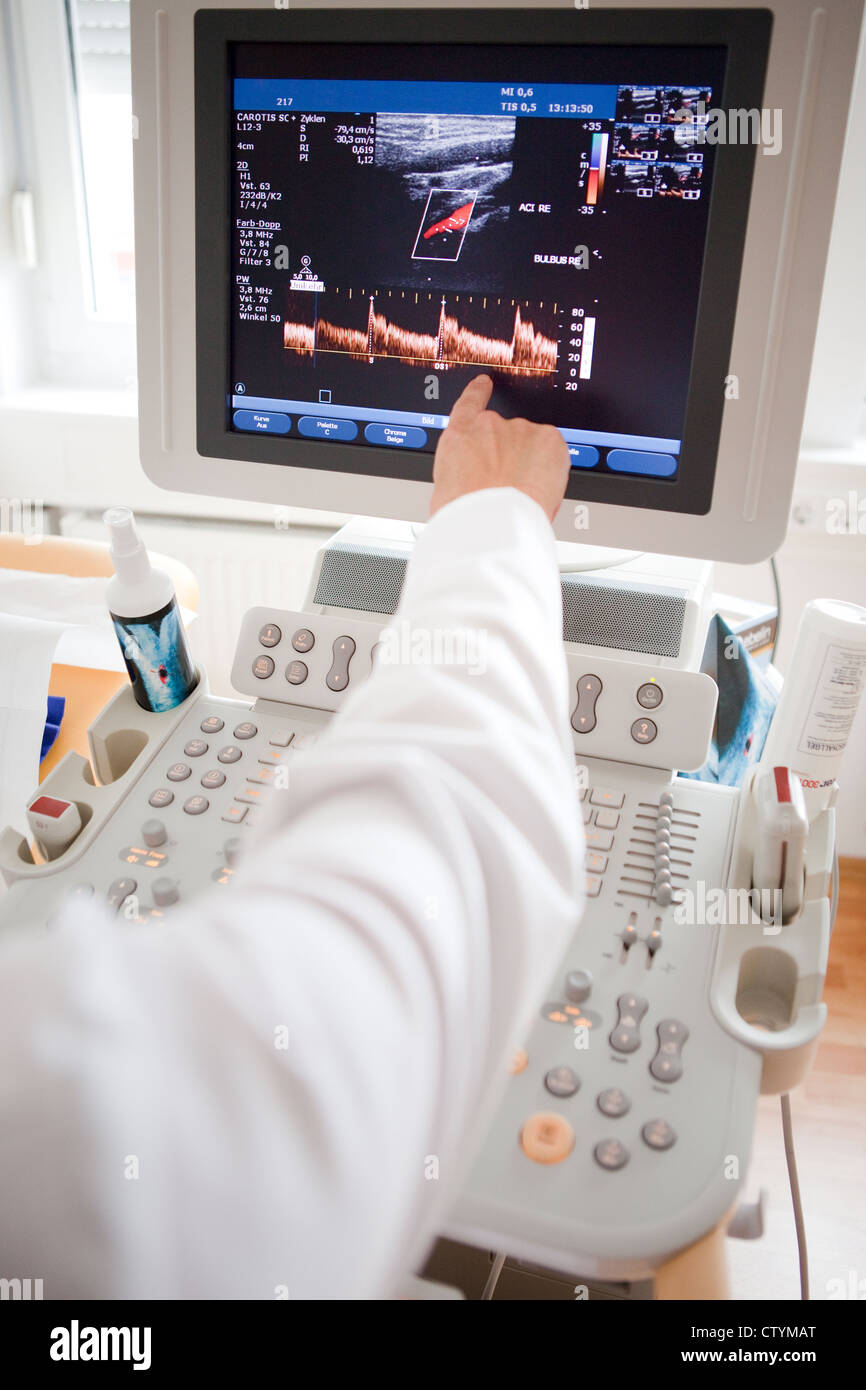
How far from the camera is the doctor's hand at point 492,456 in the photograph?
651 mm

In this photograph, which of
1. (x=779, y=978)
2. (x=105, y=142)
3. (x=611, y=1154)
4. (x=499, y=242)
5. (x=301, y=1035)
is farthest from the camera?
(x=105, y=142)

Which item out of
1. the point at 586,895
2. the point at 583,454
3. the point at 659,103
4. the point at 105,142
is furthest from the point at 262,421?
the point at 105,142

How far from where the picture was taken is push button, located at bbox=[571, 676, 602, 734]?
757 millimetres

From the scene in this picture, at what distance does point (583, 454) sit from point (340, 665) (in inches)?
10.4

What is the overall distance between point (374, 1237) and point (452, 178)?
2.32 feet

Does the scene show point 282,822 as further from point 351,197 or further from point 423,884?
point 351,197

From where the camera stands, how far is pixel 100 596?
1.07 metres

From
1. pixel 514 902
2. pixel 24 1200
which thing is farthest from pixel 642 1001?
pixel 24 1200

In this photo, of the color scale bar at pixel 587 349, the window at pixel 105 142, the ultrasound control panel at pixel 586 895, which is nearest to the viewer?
the ultrasound control panel at pixel 586 895

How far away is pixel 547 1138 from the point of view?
1.70ft

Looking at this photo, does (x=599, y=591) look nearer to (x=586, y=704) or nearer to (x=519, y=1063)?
(x=586, y=704)

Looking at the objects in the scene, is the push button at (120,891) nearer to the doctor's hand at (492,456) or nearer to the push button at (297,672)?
the push button at (297,672)

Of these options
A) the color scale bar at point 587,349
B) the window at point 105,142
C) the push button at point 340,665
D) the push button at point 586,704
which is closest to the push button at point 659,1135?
the push button at point 586,704

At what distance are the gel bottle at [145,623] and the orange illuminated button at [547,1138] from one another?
468 millimetres
